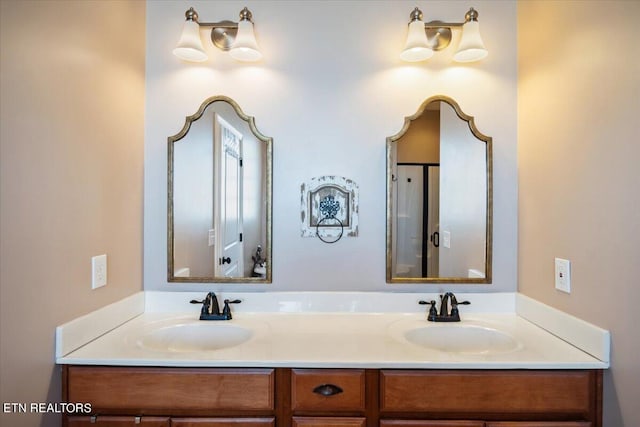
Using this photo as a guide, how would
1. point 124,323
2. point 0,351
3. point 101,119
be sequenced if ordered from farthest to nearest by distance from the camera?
point 124,323 < point 101,119 < point 0,351

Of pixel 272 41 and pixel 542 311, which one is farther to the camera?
pixel 272 41

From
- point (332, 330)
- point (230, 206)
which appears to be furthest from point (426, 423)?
point (230, 206)

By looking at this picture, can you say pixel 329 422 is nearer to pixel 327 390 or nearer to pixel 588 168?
pixel 327 390

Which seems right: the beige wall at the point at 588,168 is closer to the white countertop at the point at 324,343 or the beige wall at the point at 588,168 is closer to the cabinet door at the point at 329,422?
the white countertop at the point at 324,343

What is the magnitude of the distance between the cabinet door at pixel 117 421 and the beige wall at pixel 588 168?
4.93ft

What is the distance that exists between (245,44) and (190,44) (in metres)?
0.25

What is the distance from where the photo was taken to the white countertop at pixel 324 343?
1271 millimetres

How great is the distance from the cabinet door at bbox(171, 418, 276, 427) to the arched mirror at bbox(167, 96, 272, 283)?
2.13 feet

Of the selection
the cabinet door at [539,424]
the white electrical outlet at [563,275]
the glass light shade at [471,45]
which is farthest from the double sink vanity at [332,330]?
the glass light shade at [471,45]

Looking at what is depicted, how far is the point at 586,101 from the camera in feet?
4.35

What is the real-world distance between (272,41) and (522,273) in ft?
5.34

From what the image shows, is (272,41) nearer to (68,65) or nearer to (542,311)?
(68,65)

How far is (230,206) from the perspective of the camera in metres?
1.81

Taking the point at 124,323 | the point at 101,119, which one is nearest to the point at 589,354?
the point at 124,323
